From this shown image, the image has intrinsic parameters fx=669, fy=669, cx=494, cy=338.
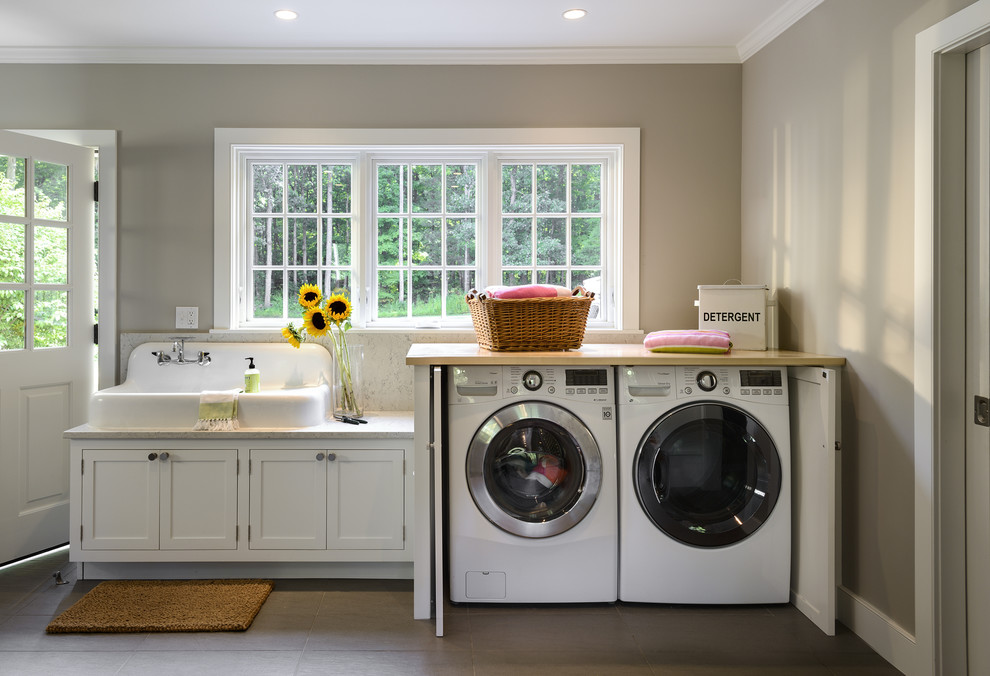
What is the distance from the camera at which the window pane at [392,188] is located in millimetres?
3406

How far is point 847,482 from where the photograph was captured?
244 centimetres

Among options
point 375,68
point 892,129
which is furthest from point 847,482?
point 375,68

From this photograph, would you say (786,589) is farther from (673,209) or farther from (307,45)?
(307,45)

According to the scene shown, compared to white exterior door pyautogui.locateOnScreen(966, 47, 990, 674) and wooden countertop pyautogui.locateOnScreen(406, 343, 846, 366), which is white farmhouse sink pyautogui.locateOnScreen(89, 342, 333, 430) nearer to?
wooden countertop pyautogui.locateOnScreen(406, 343, 846, 366)

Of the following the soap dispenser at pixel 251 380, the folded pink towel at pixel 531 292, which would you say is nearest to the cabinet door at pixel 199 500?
the soap dispenser at pixel 251 380

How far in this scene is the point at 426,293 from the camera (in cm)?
344

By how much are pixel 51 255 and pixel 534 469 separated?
2451mm

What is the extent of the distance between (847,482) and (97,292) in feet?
11.3

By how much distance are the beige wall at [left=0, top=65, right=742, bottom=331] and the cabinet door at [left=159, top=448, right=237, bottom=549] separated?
84 cm

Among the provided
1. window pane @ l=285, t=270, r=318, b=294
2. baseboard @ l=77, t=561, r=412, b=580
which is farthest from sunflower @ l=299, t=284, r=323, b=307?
baseboard @ l=77, t=561, r=412, b=580

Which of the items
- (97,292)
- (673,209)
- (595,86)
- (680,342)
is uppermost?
(595,86)

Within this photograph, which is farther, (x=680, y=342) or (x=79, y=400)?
(x=79, y=400)

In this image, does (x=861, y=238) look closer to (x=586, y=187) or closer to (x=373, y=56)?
(x=586, y=187)

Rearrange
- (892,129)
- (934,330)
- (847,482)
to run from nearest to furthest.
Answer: (934,330), (892,129), (847,482)
